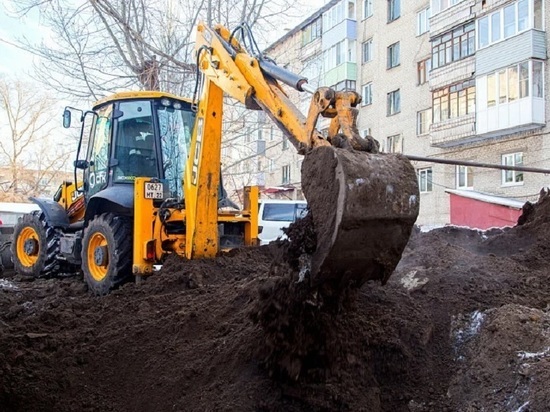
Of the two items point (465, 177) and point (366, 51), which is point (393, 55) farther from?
point (465, 177)

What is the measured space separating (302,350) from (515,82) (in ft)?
59.5

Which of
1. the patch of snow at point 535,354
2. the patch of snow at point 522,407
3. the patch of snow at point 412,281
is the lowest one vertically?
the patch of snow at point 522,407

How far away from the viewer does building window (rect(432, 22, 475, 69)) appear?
71.1 ft

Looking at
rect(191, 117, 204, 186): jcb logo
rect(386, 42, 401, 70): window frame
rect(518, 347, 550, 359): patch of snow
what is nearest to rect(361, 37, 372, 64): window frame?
rect(386, 42, 401, 70): window frame

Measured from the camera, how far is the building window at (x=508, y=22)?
1889 centimetres

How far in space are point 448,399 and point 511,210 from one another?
10.5 meters

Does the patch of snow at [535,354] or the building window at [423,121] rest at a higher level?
the building window at [423,121]

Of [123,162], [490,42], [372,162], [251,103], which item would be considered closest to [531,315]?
[372,162]

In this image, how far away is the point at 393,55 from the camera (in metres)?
26.9

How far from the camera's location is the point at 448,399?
3.68m

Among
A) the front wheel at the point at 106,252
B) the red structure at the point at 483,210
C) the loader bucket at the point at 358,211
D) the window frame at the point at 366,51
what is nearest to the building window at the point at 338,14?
the window frame at the point at 366,51

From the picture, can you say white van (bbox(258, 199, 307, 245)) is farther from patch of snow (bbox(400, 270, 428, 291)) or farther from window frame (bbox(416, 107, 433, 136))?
window frame (bbox(416, 107, 433, 136))

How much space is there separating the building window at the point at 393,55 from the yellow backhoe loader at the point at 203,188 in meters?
20.6

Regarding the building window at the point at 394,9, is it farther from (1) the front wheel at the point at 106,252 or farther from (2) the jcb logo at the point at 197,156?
(1) the front wheel at the point at 106,252
